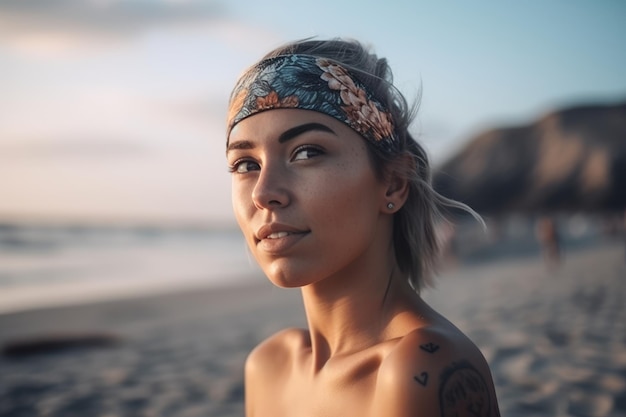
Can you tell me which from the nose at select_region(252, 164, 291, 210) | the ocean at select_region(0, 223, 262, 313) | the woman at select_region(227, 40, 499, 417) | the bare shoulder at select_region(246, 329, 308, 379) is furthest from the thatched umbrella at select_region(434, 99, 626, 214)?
the nose at select_region(252, 164, 291, 210)

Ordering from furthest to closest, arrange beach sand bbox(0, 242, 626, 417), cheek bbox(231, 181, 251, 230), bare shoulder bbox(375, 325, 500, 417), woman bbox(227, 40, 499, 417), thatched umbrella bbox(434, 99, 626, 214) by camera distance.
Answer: thatched umbrella bbox(434, 99, 626, 214), beach sand bbox(0, 242, 626, 417), cheek bbox(231, 181, 251, 230), woman bbox(227, 40, 499, 417), bare shoulder bbox(375, 325, 500, 417)

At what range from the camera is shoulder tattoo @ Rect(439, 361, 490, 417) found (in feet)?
5.36

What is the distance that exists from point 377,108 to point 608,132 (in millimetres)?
52327

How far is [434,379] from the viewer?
1.63 m

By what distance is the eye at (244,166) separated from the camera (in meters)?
2.10

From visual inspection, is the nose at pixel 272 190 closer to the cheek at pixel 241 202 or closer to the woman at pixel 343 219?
the woman at pixel 343 219

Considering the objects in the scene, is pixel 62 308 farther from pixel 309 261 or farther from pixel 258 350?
pixel 309 261

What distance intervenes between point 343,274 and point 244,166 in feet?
1.79

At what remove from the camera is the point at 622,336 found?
609cm

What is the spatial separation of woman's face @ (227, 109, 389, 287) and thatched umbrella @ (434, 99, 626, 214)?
42.6 metres

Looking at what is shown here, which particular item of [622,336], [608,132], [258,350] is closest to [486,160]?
[608,132]

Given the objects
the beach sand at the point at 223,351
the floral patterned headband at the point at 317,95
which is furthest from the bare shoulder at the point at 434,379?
the beach sand at the point at 223,351

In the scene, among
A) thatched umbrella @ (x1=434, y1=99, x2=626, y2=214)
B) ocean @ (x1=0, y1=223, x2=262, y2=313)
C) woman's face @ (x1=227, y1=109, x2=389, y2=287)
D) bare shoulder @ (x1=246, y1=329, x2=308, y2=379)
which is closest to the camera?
woman's face @ (x1=227, y1=109, x2=389, y2=287)

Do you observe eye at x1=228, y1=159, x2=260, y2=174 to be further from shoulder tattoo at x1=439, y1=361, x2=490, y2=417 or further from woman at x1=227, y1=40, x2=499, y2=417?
shoulder tattoo at x1=439, y1=361, x2=490, y2=417
